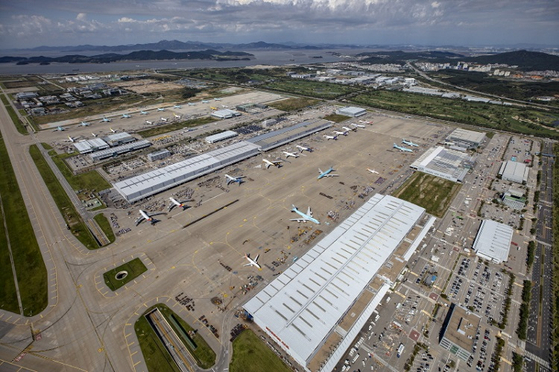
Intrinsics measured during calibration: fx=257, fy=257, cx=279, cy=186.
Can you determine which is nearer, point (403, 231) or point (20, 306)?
point (20, 306)

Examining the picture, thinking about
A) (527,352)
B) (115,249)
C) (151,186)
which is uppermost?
(151,186)

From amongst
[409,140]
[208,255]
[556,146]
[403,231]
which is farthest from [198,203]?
[556,146]

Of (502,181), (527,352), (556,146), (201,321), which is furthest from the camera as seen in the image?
(556,146)

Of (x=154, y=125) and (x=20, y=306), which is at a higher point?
(x=154, y=125)

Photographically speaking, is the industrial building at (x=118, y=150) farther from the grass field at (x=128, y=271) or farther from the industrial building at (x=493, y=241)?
the industrial building at (x=493, y=241)

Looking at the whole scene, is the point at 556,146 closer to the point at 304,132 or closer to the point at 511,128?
the point at 511,128

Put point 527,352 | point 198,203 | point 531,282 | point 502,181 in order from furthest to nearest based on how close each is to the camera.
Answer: point 502,181
point 198,203
point 531,282
point 527,352

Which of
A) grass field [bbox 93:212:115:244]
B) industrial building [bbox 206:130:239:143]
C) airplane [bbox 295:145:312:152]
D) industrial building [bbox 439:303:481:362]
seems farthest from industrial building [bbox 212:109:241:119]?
industrial building [bbox 439:303:481:362]

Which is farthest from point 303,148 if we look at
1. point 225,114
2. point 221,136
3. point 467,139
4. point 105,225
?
point 467,139
